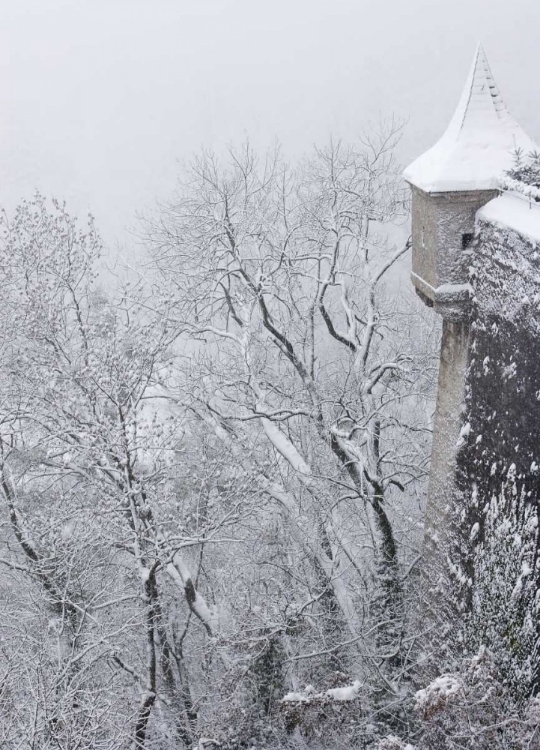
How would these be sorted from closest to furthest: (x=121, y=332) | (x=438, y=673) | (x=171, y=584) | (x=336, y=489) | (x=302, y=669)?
(x=438, y=673), (x=121, y=332), (x=302, y=669), (x=336, y=489), (x=171, y=584)

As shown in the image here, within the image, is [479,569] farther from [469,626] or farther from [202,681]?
[202,681]

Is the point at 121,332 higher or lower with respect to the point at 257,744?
higher

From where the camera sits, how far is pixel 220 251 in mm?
11719

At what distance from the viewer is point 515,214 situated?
6840 mm

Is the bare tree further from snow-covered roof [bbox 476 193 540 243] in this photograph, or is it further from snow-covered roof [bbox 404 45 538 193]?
snow-covered roof [bbox 476 193 540 243]

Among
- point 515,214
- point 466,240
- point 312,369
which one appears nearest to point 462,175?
point 466,240

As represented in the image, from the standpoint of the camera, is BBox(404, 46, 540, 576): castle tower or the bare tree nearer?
BBox(404, 46, 540, 576): castle tower

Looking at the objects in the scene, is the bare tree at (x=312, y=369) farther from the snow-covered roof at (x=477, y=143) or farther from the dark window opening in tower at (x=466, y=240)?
the snow-covered roof at (x=477, y=143)

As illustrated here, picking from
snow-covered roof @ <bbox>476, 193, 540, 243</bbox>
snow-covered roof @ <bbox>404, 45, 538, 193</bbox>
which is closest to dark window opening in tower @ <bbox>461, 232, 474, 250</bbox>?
snow-covered roof @ <bbox>476, 193, 540, 243</bbox>

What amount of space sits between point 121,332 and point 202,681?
20.8 ft

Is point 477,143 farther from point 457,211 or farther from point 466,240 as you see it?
point 466,240

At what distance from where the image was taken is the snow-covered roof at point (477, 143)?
7.38m

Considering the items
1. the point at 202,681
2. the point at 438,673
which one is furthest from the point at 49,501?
the point at 438,673

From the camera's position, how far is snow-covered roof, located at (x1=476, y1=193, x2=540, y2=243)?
21.2 ft
